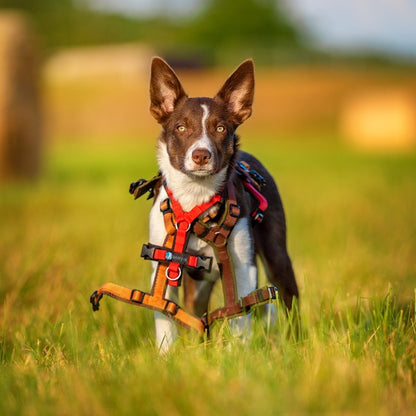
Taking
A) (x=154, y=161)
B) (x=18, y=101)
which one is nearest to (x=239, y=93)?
(x=18, y=101)

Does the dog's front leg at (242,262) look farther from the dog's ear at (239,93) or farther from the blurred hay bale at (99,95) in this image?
the blurred hay bale at (99,95)

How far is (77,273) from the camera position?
17.4 ft

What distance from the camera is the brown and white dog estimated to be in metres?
3.56

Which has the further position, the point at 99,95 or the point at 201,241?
the point at 99,95

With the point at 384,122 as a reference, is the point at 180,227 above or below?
below

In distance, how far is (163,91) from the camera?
382cm

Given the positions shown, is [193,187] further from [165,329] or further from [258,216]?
[165,329]

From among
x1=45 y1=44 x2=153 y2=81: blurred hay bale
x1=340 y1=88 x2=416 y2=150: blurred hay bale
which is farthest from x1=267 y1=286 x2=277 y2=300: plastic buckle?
x1=45 y1=44 x2=153 y2=81: blurred hay bale

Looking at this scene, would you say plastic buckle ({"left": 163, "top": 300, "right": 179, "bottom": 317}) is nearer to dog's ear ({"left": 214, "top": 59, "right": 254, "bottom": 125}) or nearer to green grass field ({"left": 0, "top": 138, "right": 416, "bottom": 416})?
green grass field ({"left": 0, "top": 138, "right": 416, "bottom": 416})

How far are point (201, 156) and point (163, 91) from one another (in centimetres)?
64

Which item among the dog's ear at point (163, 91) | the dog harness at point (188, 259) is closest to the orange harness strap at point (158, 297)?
the dog harness at point (188, 259)

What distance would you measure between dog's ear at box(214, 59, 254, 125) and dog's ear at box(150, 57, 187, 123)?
0.80 feet

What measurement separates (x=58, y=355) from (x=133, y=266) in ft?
7.72

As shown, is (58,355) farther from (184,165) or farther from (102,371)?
(184,165)
